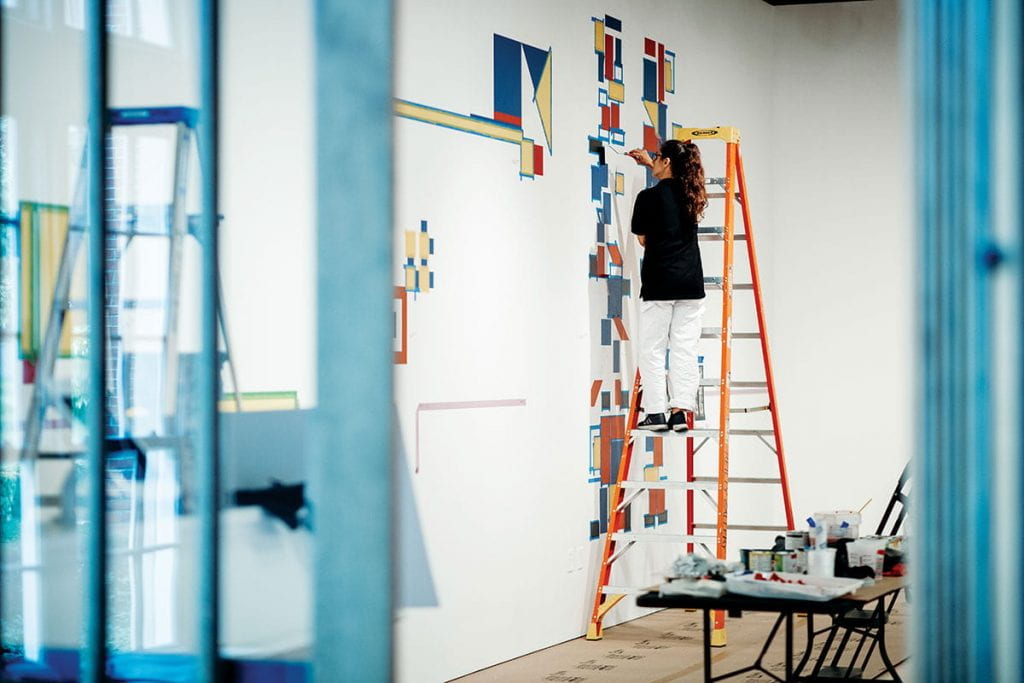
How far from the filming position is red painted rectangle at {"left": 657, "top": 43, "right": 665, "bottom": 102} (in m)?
7.73

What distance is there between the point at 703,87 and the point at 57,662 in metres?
6.56

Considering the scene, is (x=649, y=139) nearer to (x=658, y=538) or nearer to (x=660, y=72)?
(x=660, y=72)

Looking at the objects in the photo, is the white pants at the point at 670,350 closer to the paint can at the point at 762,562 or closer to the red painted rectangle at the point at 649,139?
the red painted rectangle at the point at 649,139

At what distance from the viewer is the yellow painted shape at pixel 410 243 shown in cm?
561

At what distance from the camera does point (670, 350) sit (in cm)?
681

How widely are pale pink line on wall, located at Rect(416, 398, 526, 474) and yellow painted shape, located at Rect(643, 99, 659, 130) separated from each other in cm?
208

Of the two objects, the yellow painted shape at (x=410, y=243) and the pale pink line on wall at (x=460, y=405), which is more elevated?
the yellow painted shape at (x=410, y=243)

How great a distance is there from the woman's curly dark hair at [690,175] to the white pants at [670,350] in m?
0.47

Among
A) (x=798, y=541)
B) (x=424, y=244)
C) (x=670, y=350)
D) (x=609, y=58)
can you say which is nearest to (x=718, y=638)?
(x=670, y=350)

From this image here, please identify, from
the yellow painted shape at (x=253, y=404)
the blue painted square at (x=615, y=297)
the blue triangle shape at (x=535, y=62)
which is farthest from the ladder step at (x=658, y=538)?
the yellow painted shape at (x=253, y=404)

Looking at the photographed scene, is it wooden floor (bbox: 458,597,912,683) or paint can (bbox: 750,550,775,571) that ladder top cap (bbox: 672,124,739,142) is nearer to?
wooden floor (bbox: 458,597,912,683)

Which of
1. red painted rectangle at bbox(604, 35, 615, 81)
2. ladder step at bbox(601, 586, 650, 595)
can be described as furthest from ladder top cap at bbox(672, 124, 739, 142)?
ladder step at bbox(601, 586, 650, 595)

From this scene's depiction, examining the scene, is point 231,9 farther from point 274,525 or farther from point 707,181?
point 707,181

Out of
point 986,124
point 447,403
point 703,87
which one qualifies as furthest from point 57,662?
point 703,87
